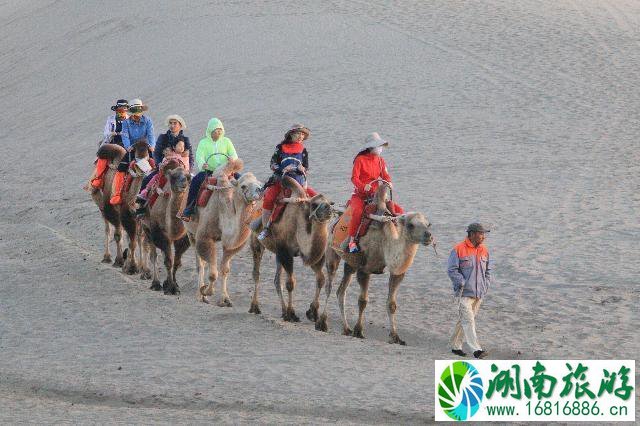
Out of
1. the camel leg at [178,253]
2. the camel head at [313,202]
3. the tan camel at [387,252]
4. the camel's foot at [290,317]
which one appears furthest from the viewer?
the camel leg at [178,253]

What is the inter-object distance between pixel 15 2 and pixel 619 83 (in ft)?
126

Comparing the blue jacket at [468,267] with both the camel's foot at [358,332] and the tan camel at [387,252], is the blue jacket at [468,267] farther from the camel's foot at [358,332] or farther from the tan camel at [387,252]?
the camel's foot at [358,332]

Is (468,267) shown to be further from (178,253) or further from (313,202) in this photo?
(178,253)

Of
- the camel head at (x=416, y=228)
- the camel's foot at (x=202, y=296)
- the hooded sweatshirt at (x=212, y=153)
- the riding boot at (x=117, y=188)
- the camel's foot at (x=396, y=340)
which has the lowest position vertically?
the camel's foot at (x=396, y=340)

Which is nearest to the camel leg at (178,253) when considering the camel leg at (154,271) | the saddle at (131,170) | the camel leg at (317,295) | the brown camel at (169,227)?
the brown camel at (169,227)

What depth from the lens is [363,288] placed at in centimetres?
1462

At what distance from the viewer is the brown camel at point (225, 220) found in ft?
52.5

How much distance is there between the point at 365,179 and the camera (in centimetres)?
1446

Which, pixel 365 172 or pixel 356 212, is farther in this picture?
pixel 365 172

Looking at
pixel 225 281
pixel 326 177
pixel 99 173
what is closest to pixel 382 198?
pixel 225 281

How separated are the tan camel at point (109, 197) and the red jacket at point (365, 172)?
612 centimetres

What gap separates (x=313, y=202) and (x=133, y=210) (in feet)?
16.3

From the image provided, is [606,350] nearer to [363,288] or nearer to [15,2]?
[363,288]

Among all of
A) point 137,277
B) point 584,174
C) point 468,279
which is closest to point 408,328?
point 468,279
